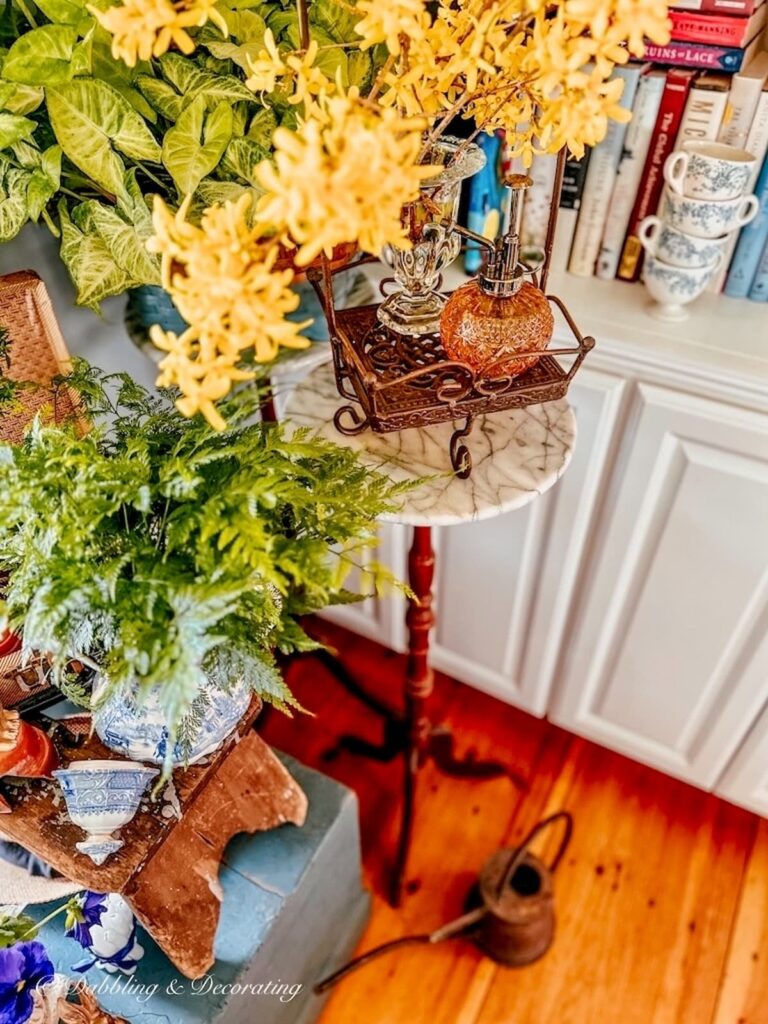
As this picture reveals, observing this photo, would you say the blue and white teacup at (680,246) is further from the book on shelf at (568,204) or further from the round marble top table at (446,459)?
the round marble top table at (446,459)

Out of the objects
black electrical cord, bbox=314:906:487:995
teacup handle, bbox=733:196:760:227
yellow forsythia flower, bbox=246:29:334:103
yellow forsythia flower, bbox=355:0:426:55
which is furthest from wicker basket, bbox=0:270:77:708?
teacup handle, bbox=733:196:760:227

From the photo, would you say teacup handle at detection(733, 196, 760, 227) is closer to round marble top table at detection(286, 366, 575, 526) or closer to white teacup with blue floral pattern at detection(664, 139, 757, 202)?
white teacup with blue floral pattern at detection(664, 139, 757, 202)

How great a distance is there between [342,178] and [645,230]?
790mm

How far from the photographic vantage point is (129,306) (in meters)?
1.08

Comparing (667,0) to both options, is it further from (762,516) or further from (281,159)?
(762,516)

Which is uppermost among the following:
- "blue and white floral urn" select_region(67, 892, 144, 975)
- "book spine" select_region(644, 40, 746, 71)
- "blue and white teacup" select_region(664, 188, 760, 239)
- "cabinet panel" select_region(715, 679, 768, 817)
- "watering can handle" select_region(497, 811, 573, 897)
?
"book spine" select_region(644, 40, 746, 71)

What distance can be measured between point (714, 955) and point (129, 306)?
143cm

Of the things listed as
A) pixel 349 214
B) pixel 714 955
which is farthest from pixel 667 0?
pixel 714 955

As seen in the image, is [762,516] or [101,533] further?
[762,516]

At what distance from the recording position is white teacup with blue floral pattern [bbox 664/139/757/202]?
3.10ft

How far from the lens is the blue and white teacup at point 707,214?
3.19 ft

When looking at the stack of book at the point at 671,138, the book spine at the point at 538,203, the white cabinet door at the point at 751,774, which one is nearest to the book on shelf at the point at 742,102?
the stack of book at the point at 671,138

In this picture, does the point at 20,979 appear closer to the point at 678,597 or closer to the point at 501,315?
the point at 501,315

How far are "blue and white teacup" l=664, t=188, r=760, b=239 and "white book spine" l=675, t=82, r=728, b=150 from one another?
0.08 meters
